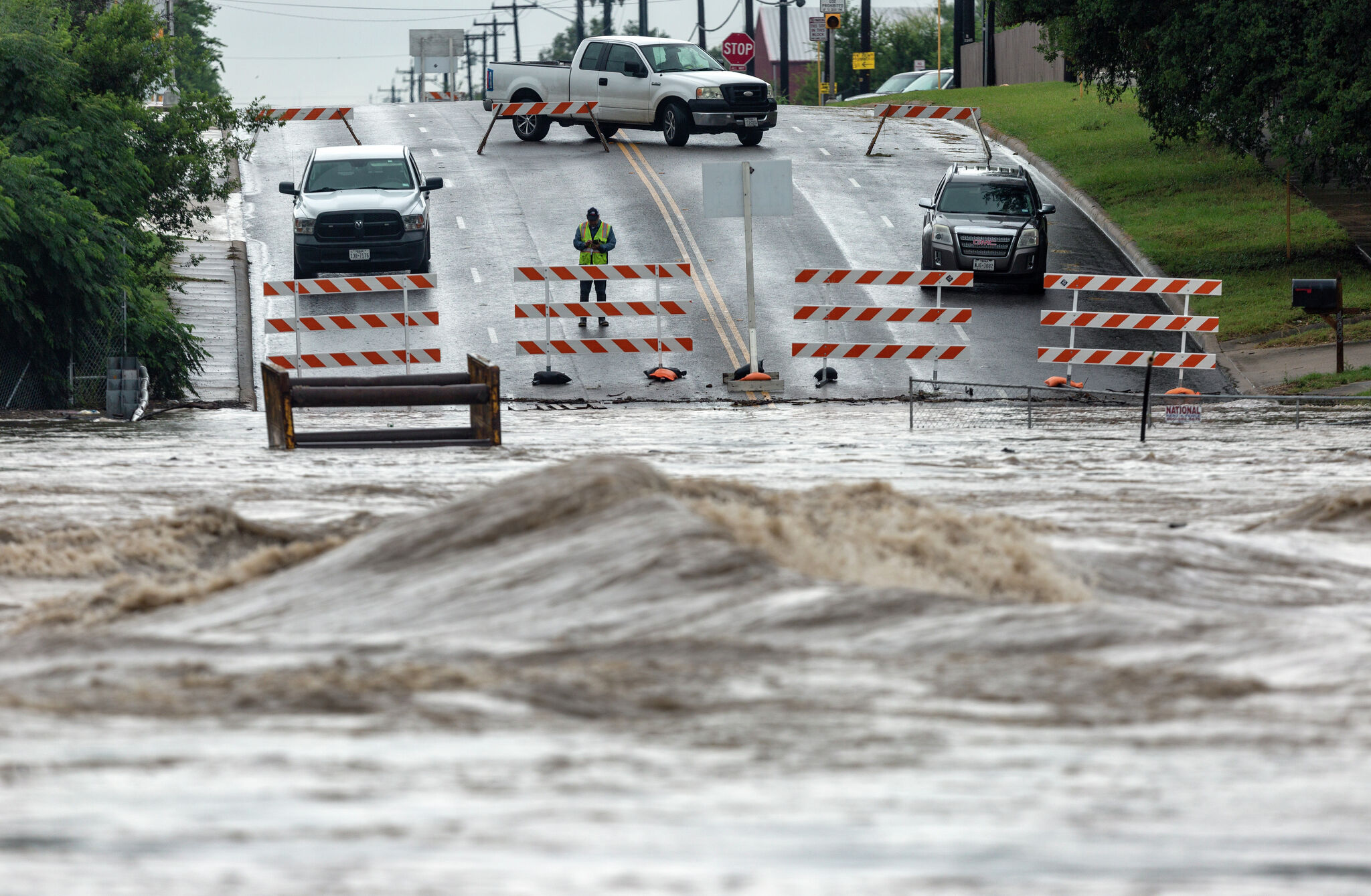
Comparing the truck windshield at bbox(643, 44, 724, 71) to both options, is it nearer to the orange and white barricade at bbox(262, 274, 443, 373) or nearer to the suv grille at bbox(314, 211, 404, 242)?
the suv grille at bbox(314, 211, 404, 242)

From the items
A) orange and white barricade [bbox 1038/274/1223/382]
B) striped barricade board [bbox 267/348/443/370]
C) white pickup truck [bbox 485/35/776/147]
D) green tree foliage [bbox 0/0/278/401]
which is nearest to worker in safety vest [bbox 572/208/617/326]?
striped barricade board [bbox 267/348/443/370]

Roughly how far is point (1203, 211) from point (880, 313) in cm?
1134

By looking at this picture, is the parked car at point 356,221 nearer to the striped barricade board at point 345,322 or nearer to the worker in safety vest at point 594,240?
the striped barricade board at point 345,322

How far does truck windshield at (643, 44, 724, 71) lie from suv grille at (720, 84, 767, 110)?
980 mm

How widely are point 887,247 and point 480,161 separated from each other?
11.1 metres

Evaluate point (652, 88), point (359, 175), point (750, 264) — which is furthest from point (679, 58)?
point (750, 264)

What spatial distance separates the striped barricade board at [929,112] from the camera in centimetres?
3428

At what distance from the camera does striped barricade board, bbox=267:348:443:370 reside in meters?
20.7

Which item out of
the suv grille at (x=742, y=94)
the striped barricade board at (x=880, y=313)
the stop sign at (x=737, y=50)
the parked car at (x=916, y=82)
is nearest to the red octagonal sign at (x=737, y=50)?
the stop sign at (x=737, y=50)

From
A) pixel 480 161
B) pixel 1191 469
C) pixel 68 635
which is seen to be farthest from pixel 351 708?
pixel 480 161

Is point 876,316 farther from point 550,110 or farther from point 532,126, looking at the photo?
point 532,126

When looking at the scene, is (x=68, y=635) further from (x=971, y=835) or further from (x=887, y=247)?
(x=887, y=247)

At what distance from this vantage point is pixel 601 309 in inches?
874

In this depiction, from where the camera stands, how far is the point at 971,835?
4.51 metres
